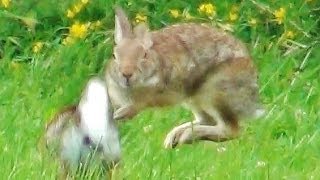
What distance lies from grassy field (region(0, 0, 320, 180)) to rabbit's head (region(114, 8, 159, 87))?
0.36 meters

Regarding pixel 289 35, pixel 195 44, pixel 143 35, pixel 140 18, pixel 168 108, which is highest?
pixel 143 35

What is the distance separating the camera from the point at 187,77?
6.88 m

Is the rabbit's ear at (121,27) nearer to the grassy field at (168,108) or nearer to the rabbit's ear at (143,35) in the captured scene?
the rabbit's ear at (143,35)

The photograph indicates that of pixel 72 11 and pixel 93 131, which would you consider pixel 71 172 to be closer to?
pixel 93 131

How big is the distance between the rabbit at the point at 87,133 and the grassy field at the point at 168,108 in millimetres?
461

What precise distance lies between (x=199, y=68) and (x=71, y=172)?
74.1 inches

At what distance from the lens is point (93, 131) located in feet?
16.0

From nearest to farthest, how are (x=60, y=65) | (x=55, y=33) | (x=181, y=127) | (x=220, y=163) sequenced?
(x=220, y=163) → (x=181, y=127) → (x=60, y=65) → (x=55, y=33)

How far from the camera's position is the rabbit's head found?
658cm

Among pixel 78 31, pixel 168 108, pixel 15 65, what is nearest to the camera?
pixel 168 108

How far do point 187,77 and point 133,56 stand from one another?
0.34 meters

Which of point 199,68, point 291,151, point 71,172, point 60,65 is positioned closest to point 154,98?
point 199,68

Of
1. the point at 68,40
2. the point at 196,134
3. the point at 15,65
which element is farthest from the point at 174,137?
the point at 68,40

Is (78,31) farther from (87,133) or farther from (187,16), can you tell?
(87,133)
